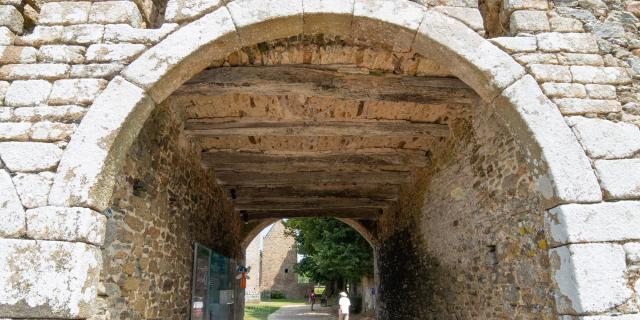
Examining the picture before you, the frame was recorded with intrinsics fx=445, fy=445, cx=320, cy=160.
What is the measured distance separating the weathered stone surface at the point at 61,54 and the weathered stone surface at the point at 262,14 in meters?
1.08

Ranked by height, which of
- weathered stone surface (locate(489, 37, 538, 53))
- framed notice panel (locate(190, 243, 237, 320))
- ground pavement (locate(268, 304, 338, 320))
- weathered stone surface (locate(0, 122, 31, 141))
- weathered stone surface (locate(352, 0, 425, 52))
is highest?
weathered stone surface (locate(352, 0, 425, 52))

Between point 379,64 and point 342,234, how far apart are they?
11.1 metres

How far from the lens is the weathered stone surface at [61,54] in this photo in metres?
3.06

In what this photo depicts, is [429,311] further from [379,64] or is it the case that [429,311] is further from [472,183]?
[379,64]

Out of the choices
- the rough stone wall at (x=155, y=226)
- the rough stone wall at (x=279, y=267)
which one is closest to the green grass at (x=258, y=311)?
the rough stone wall at (x=279, y=267)

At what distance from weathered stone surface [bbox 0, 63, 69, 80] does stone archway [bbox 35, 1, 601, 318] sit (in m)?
0.39

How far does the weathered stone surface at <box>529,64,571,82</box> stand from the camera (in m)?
3.09

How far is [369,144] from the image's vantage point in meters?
6.01

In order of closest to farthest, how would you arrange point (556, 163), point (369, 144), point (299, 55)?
point (556, 163), point (299, 55), point (369, 144)

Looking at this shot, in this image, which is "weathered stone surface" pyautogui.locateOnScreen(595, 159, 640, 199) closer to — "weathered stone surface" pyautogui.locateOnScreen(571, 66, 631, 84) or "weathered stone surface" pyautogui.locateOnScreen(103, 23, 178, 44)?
"weathered stone surface" pyautogui.locateOnScreen(571, 66, 631, 84)

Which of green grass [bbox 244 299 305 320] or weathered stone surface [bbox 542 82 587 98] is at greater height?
weathered stone surface [bbox 542 82 587 98]

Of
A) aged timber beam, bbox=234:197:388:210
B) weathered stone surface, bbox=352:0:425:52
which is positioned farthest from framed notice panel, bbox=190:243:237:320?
weathered stone surface, bbox=352:0:425:52

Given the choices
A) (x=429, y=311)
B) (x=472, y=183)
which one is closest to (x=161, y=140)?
(x=472, y=183)

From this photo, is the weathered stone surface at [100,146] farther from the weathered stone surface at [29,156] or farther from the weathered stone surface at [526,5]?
the weathered stone surface at [526,5]
